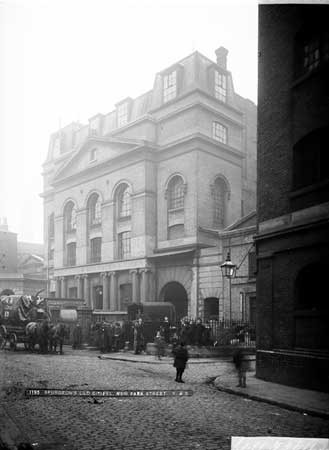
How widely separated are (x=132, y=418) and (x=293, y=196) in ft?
19.0

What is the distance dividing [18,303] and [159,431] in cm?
1374

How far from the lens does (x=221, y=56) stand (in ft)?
29.5

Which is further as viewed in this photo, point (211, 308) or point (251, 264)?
point (211, 308)

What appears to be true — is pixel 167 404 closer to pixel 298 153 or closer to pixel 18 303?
pixel 298 153

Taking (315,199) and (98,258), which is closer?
(315,199)

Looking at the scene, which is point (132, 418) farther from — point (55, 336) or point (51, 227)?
point (55, 336)

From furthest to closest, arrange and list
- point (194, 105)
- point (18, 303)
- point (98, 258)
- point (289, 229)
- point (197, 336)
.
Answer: point (18, 303)
point (98, 258)
point (197, 336)
point (194, 105)
point (289, 229)

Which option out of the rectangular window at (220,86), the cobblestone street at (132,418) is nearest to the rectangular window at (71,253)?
the cobblestone street at (132,418)

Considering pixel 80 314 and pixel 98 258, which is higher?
pixel 98 258

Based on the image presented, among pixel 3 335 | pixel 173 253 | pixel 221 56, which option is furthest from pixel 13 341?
pixel 221 56

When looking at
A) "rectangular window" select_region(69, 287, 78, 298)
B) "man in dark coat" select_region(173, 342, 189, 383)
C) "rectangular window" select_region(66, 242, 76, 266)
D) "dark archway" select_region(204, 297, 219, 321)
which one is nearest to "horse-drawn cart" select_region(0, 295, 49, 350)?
"rectangular window" select_region(69, 287, 78, 298)

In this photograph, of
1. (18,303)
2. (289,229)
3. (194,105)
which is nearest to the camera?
(289,229)

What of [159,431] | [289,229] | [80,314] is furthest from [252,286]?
[80,314]

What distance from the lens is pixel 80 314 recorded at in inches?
797
